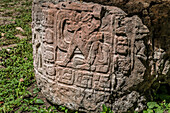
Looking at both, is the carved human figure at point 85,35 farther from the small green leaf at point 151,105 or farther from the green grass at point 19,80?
the small green leaf at point 151,105

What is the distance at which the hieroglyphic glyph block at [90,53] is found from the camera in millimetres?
2424

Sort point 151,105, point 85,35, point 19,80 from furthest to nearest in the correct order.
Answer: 1. point 19,80
2. point 151,105
3. point 85,35

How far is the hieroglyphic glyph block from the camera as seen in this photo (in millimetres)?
2424

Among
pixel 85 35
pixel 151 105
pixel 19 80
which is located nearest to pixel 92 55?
pixel 85 35

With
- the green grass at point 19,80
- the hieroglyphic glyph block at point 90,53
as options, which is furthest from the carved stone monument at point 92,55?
the green grass at point 19,80

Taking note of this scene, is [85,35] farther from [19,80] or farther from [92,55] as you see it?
[19,80]

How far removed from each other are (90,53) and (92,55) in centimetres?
3

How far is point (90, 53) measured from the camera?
2531mm

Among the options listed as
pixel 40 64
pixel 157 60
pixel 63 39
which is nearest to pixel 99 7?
pixel 63 39

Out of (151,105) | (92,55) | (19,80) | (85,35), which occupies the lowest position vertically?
(19,80)

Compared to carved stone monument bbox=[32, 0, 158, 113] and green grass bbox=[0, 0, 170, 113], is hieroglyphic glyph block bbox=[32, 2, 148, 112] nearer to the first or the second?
carved stone monument bbox=[32, 0, 158, 113]

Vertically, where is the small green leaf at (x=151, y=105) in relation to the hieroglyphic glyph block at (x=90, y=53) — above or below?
below

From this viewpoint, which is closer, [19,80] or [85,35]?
[85,35]

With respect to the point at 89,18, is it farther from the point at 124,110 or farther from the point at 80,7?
the point at 124,110
